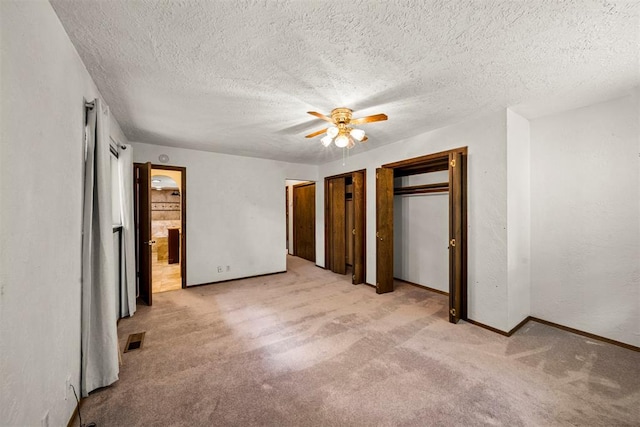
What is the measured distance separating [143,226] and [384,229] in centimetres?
359

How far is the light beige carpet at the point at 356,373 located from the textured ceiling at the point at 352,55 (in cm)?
242

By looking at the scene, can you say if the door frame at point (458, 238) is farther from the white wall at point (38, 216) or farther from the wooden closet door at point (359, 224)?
the white wall at point (38, 216)

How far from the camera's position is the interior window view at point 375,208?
52.0 inches

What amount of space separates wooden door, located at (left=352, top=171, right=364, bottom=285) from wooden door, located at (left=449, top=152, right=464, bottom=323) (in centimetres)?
172

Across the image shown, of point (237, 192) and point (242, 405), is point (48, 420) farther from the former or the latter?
point (237, 192)

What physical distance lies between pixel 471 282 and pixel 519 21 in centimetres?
258

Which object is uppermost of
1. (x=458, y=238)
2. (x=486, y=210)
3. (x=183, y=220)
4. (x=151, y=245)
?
(x=486, y=210)

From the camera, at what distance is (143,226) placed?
3.52m

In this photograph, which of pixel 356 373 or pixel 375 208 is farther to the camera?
pixel 375 208

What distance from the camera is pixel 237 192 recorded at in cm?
484

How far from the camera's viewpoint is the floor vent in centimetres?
244

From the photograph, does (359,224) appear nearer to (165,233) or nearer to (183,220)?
(183,220)

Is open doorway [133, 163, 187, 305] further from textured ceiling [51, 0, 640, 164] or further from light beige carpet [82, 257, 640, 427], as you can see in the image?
textured ceiling [51, 0, 640, 164]

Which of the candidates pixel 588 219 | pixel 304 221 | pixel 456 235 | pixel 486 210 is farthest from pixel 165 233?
pixel 588 219
